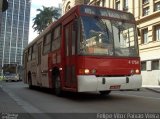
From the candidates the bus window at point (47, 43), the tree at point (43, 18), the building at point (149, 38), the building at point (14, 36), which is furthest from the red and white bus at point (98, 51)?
the tree at point (43, 18)

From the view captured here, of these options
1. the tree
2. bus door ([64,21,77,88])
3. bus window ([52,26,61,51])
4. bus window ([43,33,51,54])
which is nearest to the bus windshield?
bus door ([64,21,77,88])

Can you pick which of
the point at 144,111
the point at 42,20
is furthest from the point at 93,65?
Answer: the point at 42,20

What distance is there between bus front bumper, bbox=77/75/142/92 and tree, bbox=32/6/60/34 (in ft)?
197

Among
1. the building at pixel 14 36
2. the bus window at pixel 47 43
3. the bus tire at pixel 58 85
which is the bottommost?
the bus tire at pixel 58 85

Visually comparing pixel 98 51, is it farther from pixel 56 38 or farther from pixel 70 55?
pixel 56 38

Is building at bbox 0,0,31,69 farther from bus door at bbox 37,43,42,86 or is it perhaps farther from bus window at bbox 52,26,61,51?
bus window at bbox 52,26,61,51

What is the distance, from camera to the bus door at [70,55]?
44.9ft

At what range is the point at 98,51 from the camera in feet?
44.1

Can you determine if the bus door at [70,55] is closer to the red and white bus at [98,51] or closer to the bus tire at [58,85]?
the red and white bus at [98,51]

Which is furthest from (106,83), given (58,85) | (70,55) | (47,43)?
(47,43)

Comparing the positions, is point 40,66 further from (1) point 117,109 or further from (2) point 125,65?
(1) point 117,109

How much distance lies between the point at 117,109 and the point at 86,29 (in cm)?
370

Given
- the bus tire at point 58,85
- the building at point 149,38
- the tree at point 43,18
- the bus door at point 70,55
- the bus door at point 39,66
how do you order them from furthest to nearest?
1. the tree at point 43,18
2. the building at point 149,38
3. the bus door at point 39,66
4. the bus tire at point 58,85
5. the bus door at point 70,55

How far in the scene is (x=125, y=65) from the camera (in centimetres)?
1379
